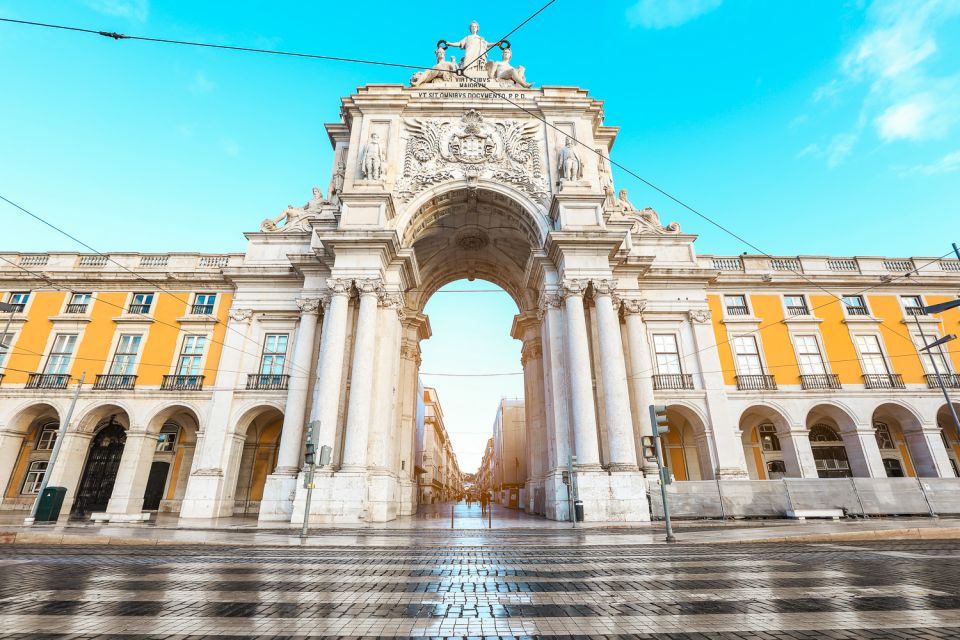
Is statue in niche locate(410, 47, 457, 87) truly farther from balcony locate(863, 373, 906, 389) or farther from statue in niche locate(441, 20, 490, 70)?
balcony locate(863, 373, 906, 389)

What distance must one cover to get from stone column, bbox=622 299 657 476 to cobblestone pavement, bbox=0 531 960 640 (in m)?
11.3

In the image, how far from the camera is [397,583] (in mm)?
5844

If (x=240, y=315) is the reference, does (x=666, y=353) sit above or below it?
below

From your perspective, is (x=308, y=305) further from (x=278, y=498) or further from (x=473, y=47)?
(x=473, y=47)

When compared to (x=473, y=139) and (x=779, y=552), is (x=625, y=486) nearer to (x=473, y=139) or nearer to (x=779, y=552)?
(x=779, y=552)

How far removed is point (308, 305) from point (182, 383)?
7.92m

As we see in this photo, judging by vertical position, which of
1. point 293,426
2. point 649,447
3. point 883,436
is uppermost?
point 883,436

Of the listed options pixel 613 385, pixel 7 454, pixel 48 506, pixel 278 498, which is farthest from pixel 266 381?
pixel 613 385

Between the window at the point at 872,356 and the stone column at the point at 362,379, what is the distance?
83.9 ft

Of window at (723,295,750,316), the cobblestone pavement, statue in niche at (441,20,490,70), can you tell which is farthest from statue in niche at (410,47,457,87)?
the cobblestone pavement

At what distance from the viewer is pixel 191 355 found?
23.5 m

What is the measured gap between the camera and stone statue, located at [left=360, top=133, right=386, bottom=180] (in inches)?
867

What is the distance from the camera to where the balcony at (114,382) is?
22.8m

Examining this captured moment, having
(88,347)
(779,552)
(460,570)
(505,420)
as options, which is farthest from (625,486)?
(505,420)
